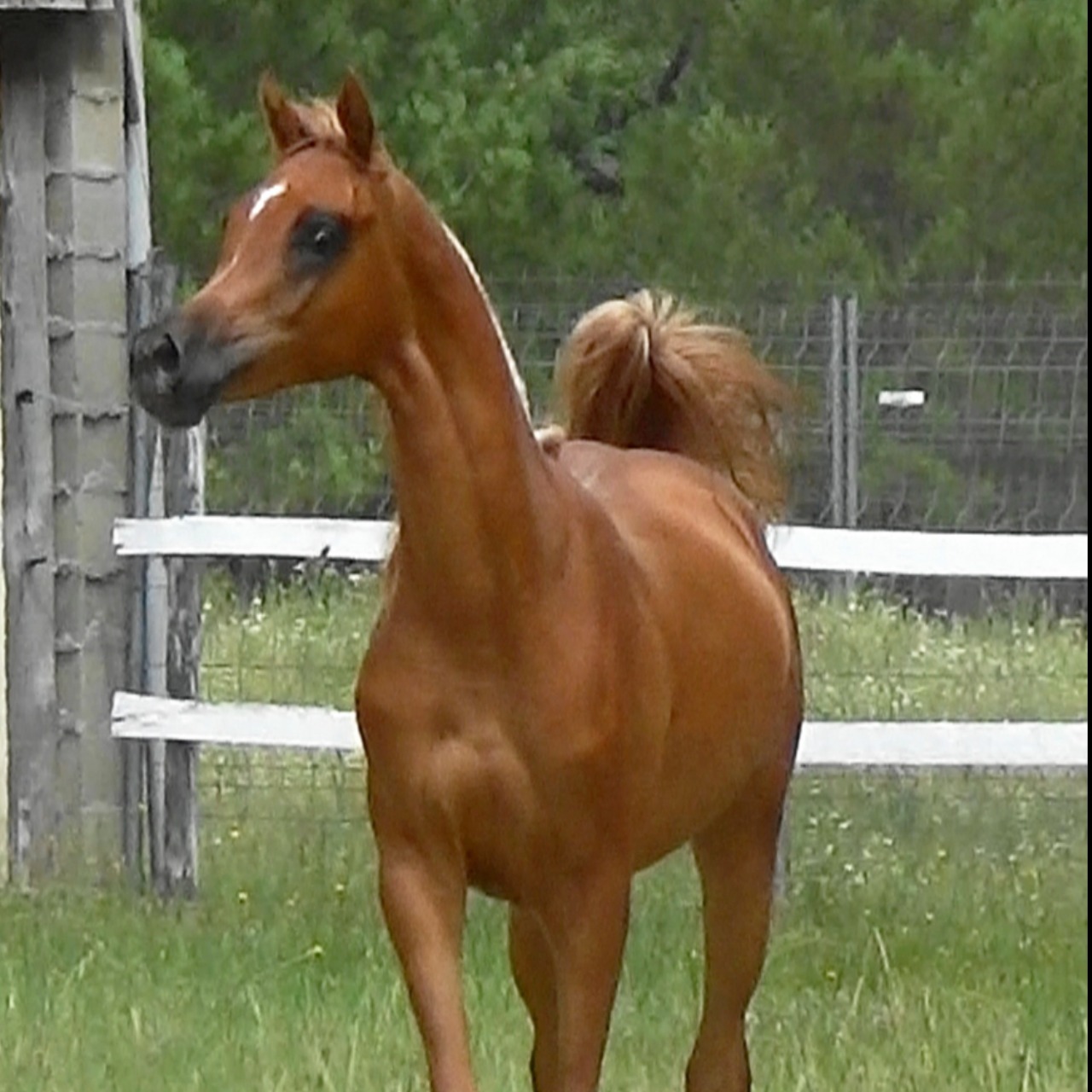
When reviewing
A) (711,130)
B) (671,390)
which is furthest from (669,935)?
(711,130)

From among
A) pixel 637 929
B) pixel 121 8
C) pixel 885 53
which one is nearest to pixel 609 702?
pixel 637 929

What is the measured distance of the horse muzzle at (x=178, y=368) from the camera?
4.86 meters

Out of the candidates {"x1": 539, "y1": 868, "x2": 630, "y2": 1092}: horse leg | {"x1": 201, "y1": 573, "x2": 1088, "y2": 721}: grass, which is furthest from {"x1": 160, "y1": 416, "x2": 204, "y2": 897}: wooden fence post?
{"x1": 539, "y1": 868, "x2": 630, "y2": 1092}: horse leg

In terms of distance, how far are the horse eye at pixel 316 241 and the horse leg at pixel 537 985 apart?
1.37 meters

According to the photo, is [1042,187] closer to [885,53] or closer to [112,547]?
[885,53]

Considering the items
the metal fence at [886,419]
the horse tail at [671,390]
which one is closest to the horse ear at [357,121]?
the horse tail at [671,390]

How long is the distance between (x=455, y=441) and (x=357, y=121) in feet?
1.83

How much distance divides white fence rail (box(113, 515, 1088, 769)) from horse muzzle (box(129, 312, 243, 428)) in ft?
11.1

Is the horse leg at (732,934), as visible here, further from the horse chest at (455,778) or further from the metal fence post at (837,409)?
the metal fence post at (837,409)

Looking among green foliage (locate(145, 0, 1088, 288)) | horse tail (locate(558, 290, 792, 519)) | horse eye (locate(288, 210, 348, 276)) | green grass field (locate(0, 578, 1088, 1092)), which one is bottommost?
green grass field (locate(0, 578, 1088, 1092))

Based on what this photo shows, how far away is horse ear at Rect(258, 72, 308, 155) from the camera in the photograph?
17.2 feet

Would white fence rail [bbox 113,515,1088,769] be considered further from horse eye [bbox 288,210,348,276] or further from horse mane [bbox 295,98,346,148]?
horse eye [bbox 288,210,348,276]

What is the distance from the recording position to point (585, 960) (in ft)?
17.5

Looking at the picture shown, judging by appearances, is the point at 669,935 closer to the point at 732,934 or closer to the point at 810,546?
the point at 810,546
